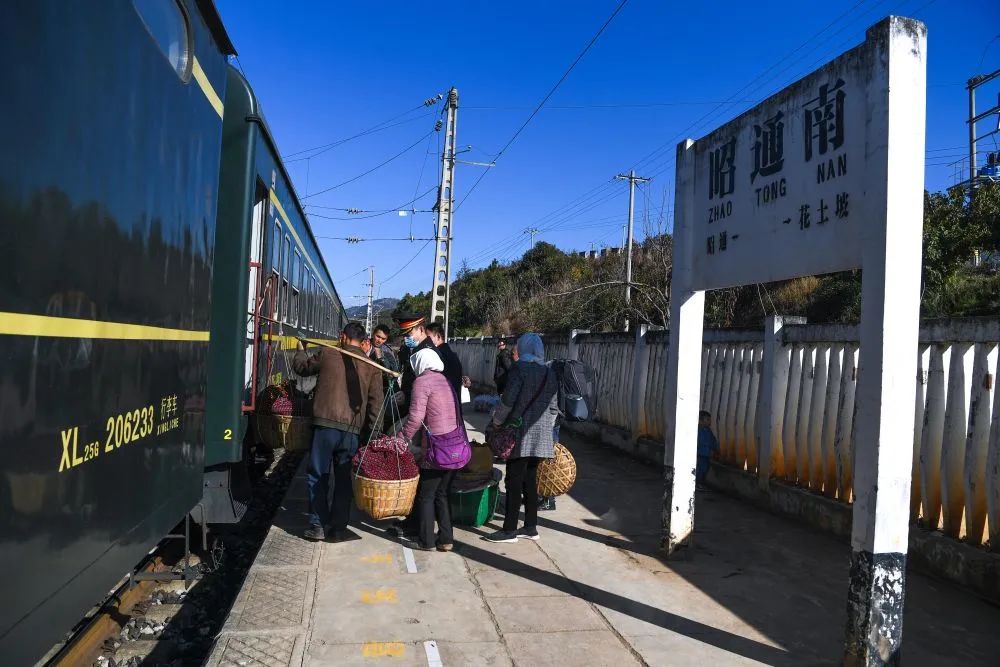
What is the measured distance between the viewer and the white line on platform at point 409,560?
553 cm

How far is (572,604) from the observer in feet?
16.2

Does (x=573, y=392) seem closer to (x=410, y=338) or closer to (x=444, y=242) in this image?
(x=410, y=338)

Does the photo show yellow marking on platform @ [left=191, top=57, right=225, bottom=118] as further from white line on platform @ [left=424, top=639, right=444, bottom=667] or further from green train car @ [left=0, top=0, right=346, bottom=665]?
white line on platform @ [left=424, top=639, right=444, bottom=667]

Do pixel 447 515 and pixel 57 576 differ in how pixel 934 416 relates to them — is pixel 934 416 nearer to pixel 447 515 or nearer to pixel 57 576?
pixel 447 515

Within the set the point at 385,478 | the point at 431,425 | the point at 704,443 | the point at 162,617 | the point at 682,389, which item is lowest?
the point at 162,617

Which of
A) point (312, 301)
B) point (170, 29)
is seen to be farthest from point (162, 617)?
point (312, 301)

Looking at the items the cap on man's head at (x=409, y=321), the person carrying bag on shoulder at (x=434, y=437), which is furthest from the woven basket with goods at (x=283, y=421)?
the cap on man's head at (x=409, y=321)

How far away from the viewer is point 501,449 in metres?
6.18

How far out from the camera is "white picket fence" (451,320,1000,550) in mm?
5043

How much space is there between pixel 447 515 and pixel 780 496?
3322mm

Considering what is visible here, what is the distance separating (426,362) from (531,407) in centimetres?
94

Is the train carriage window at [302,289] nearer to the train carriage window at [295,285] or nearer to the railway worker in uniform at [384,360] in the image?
the train carriage window at [295,285]

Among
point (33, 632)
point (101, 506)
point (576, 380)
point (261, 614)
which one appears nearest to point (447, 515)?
point (576, 380)

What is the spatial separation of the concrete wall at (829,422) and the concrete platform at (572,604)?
0.36m
